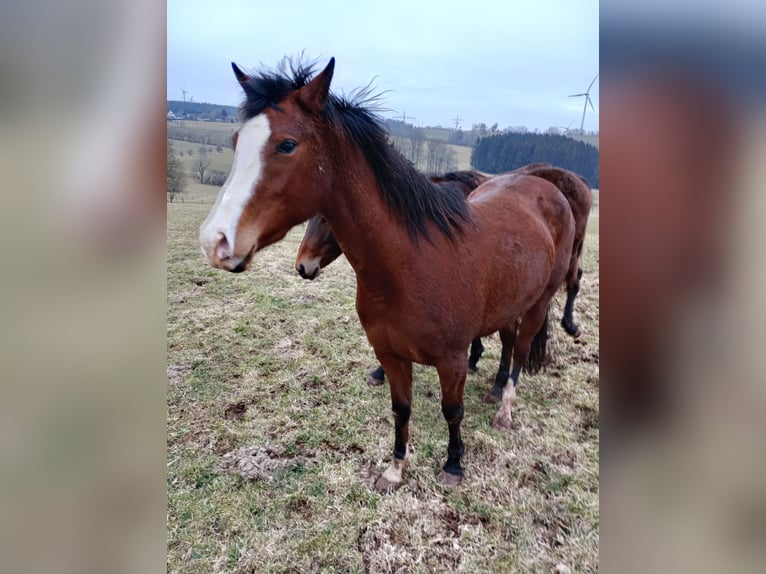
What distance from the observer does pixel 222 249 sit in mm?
1150

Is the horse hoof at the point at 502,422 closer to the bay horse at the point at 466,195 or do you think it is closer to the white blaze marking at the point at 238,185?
the bay horse at the point at 466,195

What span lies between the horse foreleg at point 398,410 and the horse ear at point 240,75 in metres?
1.42

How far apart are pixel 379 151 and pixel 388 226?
12.2 inches

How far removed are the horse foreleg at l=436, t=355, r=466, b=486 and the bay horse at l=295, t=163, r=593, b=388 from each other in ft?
3.00

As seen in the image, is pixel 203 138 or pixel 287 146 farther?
pixel 203 138

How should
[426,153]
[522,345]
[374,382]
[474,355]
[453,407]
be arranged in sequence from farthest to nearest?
[474,355] < [374,382] < [522,345] < [426,153] < [453,407]

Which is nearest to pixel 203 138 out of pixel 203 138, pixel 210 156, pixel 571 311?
pixel 203 138

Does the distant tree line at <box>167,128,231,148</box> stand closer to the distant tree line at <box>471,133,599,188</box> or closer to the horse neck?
the horse neck

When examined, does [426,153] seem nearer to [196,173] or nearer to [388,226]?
[388,226]

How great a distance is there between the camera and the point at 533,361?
124 inches
